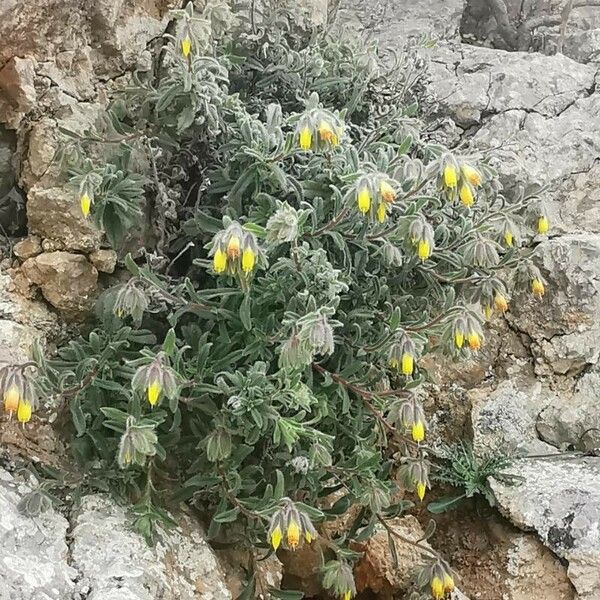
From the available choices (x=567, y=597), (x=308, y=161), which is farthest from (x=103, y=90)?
(x=567, y=597)

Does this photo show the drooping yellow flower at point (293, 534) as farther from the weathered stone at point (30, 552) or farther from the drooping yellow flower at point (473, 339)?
the drooping yellow flower at point (473, 339)

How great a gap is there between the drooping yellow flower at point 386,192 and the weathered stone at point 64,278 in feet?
3.51

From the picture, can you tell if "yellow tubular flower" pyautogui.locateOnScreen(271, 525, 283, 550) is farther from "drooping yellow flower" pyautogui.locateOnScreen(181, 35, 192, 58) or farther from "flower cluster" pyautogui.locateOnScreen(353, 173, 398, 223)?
"drooping yellow flower" pyautogui.locateOnScreen(181, 35, 192, 58)

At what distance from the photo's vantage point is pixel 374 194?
2.24 m

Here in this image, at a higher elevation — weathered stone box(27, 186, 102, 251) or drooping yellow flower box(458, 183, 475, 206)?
drooping yellow flower box(458, 183, 475, 206)

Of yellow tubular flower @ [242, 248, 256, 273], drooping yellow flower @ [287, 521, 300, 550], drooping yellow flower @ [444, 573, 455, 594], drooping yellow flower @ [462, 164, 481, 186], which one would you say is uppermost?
drooping yellow flower @ [462, 164, 481, 186]

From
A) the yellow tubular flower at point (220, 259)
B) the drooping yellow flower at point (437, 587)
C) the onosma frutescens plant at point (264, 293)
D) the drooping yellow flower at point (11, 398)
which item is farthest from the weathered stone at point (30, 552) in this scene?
the drooping yellow flower at point (437, 587)

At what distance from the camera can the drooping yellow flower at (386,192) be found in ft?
7.30

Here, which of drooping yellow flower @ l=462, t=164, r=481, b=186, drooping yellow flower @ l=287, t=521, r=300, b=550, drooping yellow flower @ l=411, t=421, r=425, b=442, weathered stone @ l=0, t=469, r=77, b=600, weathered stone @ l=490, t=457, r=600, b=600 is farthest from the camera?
weathered stone @ l=490, t=457, r=600, b=600

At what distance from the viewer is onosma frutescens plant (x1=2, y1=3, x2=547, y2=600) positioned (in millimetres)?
2332

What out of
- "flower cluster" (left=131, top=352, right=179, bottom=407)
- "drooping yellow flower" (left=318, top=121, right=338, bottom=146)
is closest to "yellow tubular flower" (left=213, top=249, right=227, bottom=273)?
"flower cluster" (left=131, top=352, right=179, bottom=407)

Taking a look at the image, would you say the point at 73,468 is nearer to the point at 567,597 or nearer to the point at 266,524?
the point at 266,524

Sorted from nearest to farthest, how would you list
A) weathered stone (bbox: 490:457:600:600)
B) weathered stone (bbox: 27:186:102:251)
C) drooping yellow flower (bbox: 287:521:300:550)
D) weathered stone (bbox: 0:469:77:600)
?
weathered stone (bbox: 0:469:77:600) → drooping yellow flower (bbox: 287:521:300:550) → weathered stone (bbox: 27:186:102:251) → weathered stone (bbox: 490:457:600:600)

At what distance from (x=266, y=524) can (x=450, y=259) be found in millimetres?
1138
